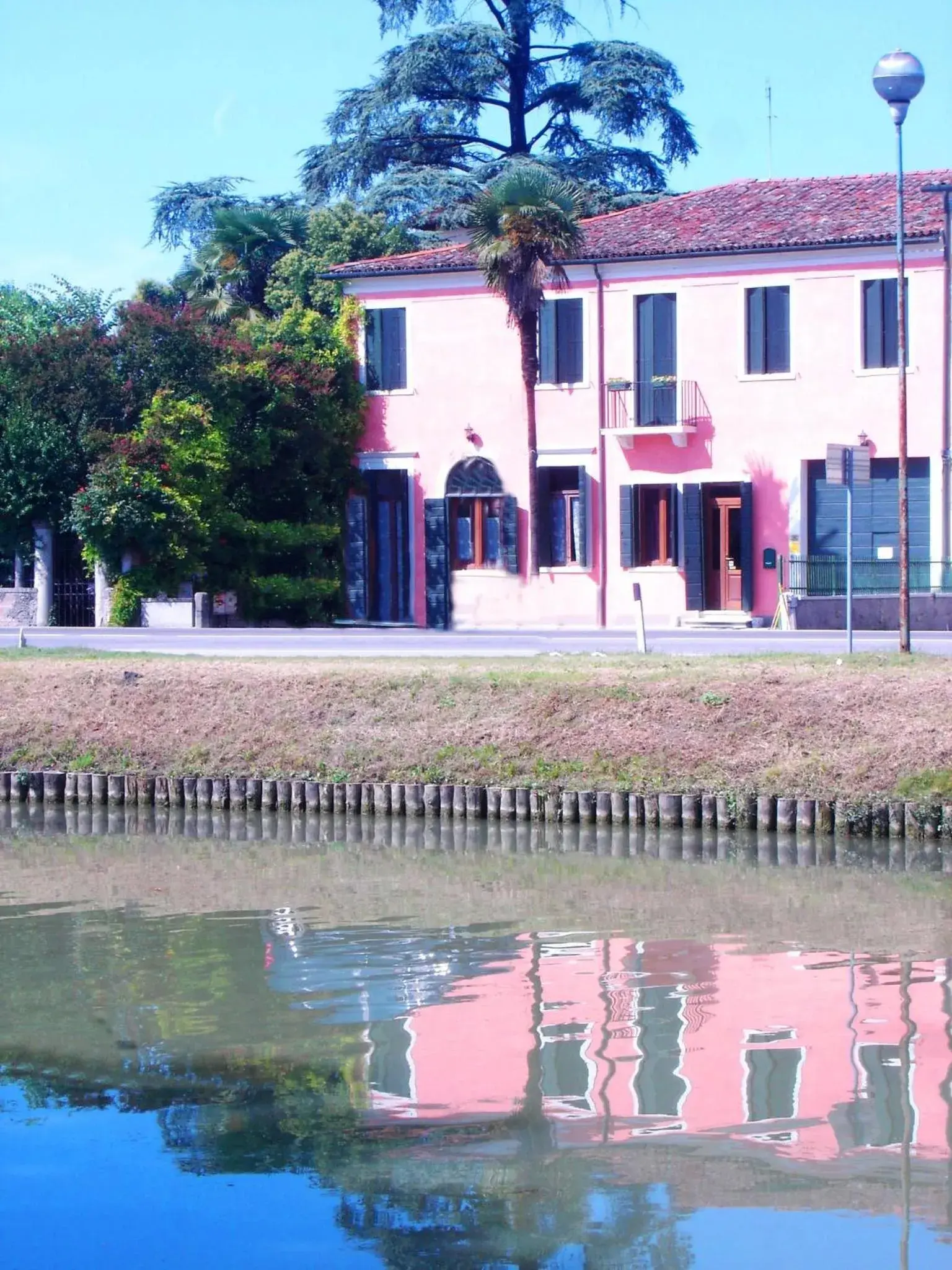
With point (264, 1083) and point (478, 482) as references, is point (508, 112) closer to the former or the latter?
point (478, 482)

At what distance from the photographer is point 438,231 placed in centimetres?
4275

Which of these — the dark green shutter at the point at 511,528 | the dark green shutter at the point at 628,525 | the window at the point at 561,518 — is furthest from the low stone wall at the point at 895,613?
the dark green shutter at the point at 511,528

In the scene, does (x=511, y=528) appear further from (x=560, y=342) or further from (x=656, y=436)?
(x=560, y=342)

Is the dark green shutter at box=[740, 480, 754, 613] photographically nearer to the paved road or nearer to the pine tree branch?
the paved road

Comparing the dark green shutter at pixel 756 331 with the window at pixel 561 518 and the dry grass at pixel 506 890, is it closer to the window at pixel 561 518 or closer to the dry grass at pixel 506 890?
the window at pixel 561 518

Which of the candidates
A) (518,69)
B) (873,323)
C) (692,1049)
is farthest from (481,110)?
(692,1049)

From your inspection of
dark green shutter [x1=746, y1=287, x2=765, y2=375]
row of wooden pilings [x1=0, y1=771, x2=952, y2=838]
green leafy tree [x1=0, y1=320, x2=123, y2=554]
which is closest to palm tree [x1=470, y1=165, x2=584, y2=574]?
dark green shutter [x1=746, y1=287, x2=765, y2=375]

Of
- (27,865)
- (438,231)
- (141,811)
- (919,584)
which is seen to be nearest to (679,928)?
(27,865)

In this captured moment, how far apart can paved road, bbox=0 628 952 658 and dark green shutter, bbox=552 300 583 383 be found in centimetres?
586

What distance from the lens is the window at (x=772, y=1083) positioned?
26.0 ft

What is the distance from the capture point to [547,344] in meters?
33.2

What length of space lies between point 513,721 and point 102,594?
16503 millimetres

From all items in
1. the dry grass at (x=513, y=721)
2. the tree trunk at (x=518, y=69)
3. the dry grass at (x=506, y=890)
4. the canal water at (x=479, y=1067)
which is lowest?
the dry grass at (x=506, y=890)

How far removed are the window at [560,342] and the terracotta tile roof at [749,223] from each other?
1.09m
